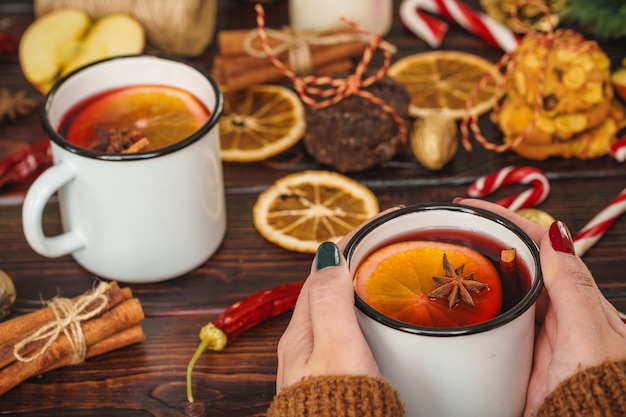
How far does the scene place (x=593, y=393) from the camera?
0.73 m

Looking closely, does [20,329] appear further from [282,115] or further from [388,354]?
[282,115]

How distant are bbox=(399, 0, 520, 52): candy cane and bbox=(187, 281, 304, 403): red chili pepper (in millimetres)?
700

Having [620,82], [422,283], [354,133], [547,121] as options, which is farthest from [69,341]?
[620,82]

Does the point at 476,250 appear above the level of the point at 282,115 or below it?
above

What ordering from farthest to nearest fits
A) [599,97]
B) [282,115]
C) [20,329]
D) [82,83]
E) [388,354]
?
[282,115] < [599,97] < [82,83] < [20,329] < [388,354]

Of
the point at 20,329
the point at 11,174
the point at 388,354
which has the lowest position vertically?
the point at 11,174

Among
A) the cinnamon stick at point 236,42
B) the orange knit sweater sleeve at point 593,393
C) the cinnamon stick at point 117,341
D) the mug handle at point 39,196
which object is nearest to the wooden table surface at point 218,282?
the cinnamon stick at point 117,341

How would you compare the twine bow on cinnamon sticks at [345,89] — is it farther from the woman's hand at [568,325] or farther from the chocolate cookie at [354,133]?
the woman's hand at [568,325]

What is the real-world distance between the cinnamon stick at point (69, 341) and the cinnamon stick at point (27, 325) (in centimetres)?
1

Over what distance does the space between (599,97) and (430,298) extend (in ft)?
1.96

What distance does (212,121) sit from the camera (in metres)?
1.05

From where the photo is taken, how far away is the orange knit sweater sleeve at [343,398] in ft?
2.38

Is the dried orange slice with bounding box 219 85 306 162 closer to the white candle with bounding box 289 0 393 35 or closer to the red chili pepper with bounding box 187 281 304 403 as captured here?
the white candle with bounding box 289 0 393 35

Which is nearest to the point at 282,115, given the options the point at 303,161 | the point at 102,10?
the point at 303,161
